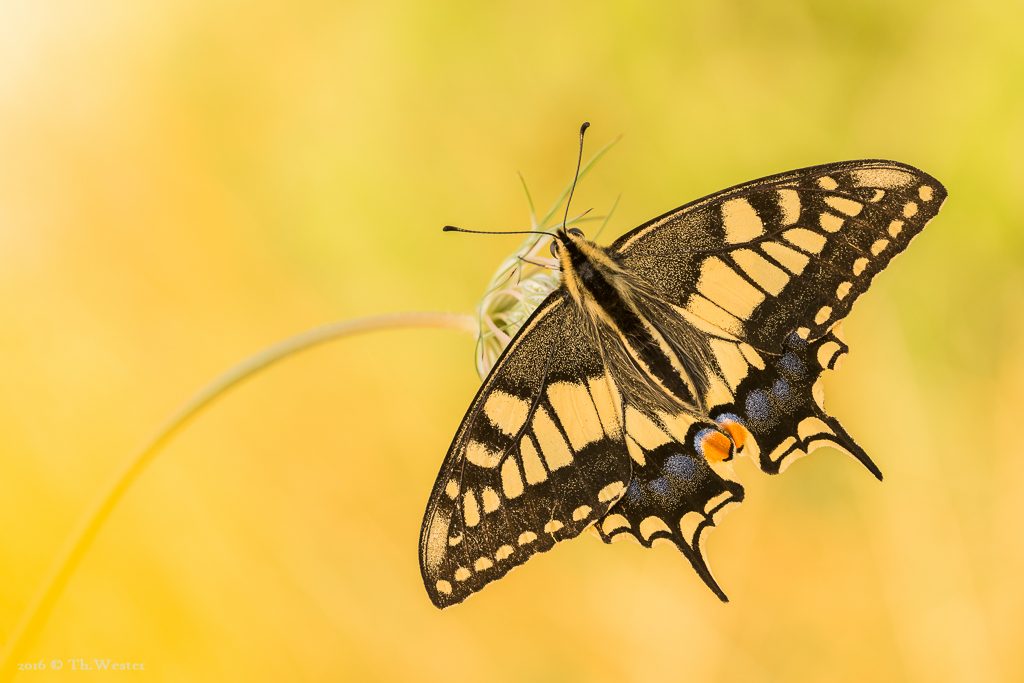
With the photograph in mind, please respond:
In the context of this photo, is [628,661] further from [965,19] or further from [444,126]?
[965,19]

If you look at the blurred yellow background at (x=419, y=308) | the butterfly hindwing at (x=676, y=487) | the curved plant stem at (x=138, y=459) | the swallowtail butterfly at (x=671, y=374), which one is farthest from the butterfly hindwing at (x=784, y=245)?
the blurred yellow background at (x=419, y=308)

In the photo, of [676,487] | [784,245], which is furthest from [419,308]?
[784,245]

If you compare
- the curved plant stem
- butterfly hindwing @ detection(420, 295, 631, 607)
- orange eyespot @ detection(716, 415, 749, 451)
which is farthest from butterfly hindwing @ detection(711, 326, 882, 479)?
the curved plant stem

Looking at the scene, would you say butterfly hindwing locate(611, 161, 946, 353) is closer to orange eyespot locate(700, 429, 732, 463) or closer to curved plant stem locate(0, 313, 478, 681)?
orange eyespot locate(700, 429, 732, 463)

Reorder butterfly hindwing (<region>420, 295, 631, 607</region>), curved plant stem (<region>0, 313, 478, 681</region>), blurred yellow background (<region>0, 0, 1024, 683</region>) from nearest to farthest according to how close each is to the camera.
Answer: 1. butterfly hindwing (<region>420, 295, 631, 607</region>)
2. curved plant stem (<region>0, 313, 478, 681</region>)
3. blurred yellow background (<region>0, 0, 1024, 683</region>)

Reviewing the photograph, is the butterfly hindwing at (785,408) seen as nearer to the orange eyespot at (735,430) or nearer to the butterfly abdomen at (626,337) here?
the orange eyespot at (735,430)

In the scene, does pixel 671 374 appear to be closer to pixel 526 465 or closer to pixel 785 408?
pixel 785 408
